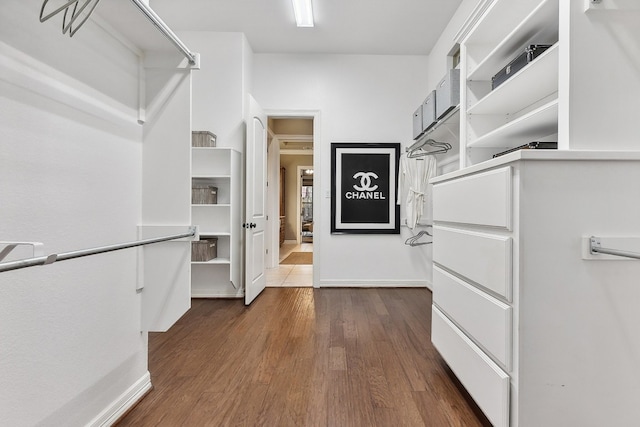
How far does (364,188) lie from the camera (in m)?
4.11

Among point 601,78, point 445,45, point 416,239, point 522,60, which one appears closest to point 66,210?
point 601,78

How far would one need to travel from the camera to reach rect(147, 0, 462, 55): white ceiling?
122 inches

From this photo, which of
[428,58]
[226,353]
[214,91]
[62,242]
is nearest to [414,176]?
[428,58]

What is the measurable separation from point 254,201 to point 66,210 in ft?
7.59

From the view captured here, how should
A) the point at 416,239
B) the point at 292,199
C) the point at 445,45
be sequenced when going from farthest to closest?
the point at 292,199 → the point at 416,239 → the point at 445,45

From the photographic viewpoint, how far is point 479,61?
2.11 meters

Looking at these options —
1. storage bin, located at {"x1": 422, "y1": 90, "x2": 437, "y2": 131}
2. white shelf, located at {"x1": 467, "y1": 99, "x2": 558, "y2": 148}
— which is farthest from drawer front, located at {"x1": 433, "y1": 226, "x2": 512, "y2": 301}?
storage bin, located at {"x1": 422, "y1": 90, "x2": 437, "y2": 131}

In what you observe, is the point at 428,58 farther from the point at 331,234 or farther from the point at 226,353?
the point at 226,353

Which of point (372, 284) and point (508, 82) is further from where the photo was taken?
point (372, 284)

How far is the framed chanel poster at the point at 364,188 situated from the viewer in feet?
13.3

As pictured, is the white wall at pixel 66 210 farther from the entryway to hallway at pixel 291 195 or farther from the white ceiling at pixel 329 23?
the entryway to hallway at pixel 291 195

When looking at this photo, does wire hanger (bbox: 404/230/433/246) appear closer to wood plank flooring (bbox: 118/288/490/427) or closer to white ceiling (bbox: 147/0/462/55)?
wood plank flooring (bbox: 118/288/490/427)

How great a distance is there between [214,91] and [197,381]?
290 centimetres

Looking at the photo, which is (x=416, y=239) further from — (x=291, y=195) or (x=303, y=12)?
(x=291, y=195)
